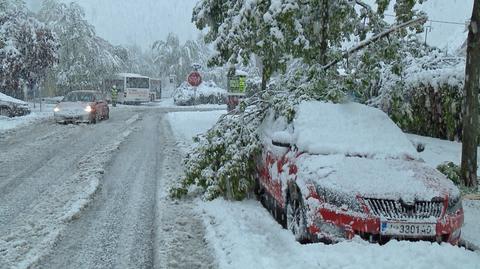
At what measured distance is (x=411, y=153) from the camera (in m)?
6.78

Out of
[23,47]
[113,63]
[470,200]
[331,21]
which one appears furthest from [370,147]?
[113,63]

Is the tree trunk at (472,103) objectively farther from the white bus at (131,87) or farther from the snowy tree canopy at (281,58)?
the white bus at (131,87)

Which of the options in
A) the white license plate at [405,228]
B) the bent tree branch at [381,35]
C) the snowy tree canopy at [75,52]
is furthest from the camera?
the snowy tree canopy at [75,52]

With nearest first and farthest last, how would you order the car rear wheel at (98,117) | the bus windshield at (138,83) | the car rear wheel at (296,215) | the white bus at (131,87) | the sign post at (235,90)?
the car rear wheel at (296,215) → the sign post at (235,90) → the car rear wheel at (98,117) → the white bus at (131,87) → the bus windshield at (138,83)

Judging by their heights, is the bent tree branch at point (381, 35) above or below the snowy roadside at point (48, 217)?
above

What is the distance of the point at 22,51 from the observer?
3086 centimetres

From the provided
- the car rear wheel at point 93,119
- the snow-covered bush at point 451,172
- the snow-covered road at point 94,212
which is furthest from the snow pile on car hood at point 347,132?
the car rear wheel at point 93,119

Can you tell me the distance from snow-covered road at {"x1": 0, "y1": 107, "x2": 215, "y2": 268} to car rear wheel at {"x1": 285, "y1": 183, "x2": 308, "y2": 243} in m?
1.08

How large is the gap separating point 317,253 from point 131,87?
158 ft

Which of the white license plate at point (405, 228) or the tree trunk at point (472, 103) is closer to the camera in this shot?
the white license plate at point (405, 228)

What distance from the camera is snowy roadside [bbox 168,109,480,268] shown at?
5.08 metres

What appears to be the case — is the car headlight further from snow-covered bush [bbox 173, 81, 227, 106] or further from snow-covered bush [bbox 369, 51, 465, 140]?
snow-covered bush [bbox 173, 81, 227, 106]

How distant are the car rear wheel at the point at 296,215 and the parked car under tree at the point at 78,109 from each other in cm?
1683

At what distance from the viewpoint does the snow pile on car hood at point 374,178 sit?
18.2 ft
